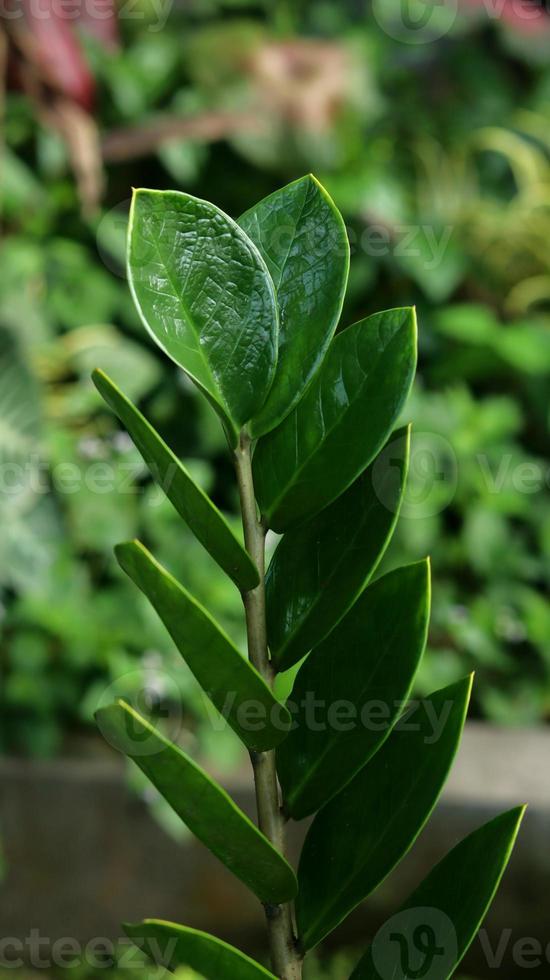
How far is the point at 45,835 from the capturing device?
1.68 m

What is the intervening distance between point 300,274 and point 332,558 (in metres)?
0.08

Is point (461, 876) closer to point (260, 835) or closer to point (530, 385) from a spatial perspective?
point (260, 835)

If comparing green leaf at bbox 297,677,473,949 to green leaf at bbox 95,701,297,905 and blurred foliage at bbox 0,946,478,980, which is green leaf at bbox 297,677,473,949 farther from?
blurred foliage at bbox 0,946,478,980

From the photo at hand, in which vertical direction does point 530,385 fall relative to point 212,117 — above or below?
below

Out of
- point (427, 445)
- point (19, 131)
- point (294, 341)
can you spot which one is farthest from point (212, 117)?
point (294, 341)

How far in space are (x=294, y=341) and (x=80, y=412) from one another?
1.54 metres

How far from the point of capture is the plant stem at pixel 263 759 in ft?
1.01

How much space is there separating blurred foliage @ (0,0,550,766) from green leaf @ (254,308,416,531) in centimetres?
124

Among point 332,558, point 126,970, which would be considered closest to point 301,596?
point 332,558

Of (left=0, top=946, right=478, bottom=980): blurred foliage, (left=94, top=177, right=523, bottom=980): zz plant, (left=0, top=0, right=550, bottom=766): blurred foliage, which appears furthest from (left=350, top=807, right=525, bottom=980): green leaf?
(left=0, top=946, right=478, bottom=980): blurred foliage

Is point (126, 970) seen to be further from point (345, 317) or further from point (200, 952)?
point (200, 952)

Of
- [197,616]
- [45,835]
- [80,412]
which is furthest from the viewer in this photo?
[80,412]

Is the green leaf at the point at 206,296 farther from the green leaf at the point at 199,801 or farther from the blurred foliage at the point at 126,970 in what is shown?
the blurred foliage at the point at 126,970

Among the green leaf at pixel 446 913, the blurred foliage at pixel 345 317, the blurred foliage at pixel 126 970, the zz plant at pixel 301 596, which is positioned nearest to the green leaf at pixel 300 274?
the zz plant at pixel 301 596
